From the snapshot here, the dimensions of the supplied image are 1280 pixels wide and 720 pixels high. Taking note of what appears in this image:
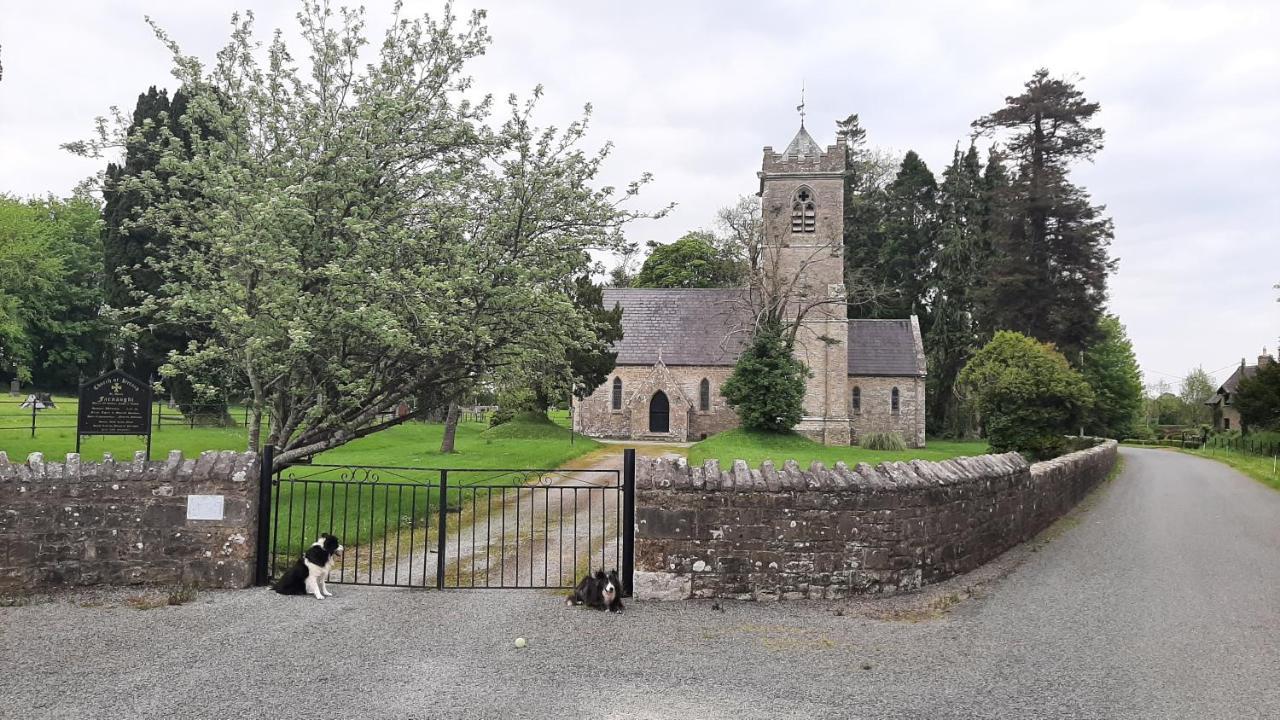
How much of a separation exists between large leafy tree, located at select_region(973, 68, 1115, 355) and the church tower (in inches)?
433

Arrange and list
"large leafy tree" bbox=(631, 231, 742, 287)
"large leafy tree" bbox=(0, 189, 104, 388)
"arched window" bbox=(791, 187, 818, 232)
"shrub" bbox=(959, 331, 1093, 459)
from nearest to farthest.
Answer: "shrub" bbox=(959, 331, 1093, 459)
"arched window" bbox=(791, 187, 818, 232)
"large leafy tree" bbox=(0, 189, 104, 388)
"large leafy tree" bbox=(631, 231, 742, 287)

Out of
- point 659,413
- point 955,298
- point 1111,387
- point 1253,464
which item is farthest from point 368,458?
point 1111,387

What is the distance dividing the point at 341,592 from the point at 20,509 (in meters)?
3.40

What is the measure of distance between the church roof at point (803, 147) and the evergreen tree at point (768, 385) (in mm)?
10496

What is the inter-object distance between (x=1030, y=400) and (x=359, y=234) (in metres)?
24.9

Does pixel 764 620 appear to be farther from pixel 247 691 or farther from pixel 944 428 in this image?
pixel 944 428

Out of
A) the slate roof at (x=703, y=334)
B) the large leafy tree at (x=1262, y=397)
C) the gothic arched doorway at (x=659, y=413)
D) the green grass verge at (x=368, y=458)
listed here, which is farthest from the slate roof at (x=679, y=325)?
the large leafy tree at (x=1262, y=397)

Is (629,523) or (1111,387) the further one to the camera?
(1111,387)

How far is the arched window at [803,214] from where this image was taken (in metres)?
36.5

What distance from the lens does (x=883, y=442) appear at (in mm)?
34656

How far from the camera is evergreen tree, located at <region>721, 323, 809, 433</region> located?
98.4ft

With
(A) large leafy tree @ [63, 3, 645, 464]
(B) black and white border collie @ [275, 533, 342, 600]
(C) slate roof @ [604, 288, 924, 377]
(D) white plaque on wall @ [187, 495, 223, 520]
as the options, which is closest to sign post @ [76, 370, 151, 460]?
(A) large leafy tree @ [63, 3, 645, 464]

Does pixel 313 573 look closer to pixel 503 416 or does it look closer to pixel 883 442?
pixel 503 416

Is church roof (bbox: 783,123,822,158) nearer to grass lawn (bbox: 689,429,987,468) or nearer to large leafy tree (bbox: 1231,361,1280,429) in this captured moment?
grass lawn (bbox: 689,429,987,468)
